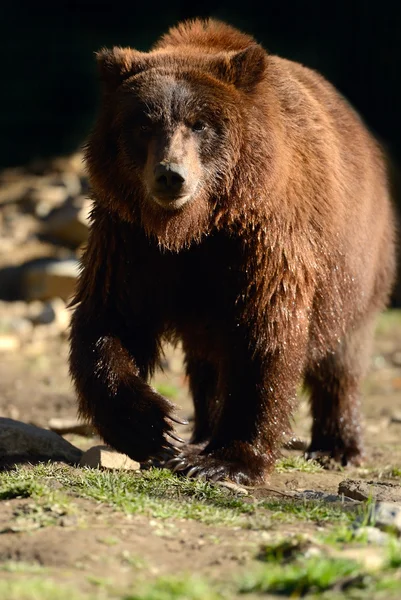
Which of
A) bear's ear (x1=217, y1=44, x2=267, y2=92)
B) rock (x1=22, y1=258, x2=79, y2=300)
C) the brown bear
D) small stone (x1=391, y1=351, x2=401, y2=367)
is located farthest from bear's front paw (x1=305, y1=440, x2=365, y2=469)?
rock (x1=22, y1=258, x2=79, y2=300)

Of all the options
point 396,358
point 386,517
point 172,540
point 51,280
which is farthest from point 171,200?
point 51,280

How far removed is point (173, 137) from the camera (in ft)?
16.3

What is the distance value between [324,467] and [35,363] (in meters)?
4.03

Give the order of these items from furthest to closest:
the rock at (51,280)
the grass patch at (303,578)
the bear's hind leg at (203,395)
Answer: the rock at (51,280) < the bear's hind leg at (203,395) < the grass patch at (303,578)

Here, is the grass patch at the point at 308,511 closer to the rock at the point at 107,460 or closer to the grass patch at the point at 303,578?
the grass patch at the point at 303,578

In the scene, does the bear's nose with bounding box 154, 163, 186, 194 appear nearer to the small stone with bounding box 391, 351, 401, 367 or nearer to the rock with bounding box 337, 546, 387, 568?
the rock with bounding box 337, 546, 387, 568

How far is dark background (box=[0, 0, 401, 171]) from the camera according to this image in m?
15.1

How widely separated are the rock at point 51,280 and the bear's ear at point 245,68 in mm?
6074

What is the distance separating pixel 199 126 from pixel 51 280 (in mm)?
6311

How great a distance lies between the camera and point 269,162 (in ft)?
16.9

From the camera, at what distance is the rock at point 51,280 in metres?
11.2

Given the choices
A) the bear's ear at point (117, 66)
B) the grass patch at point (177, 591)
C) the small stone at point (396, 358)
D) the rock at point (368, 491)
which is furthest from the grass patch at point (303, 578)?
the small stone at point (396, 358)

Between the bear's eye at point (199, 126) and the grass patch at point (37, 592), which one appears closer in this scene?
the grass patch at point (37, 592)

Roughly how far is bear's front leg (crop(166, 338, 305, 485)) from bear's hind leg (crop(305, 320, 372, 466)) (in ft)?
4.08
